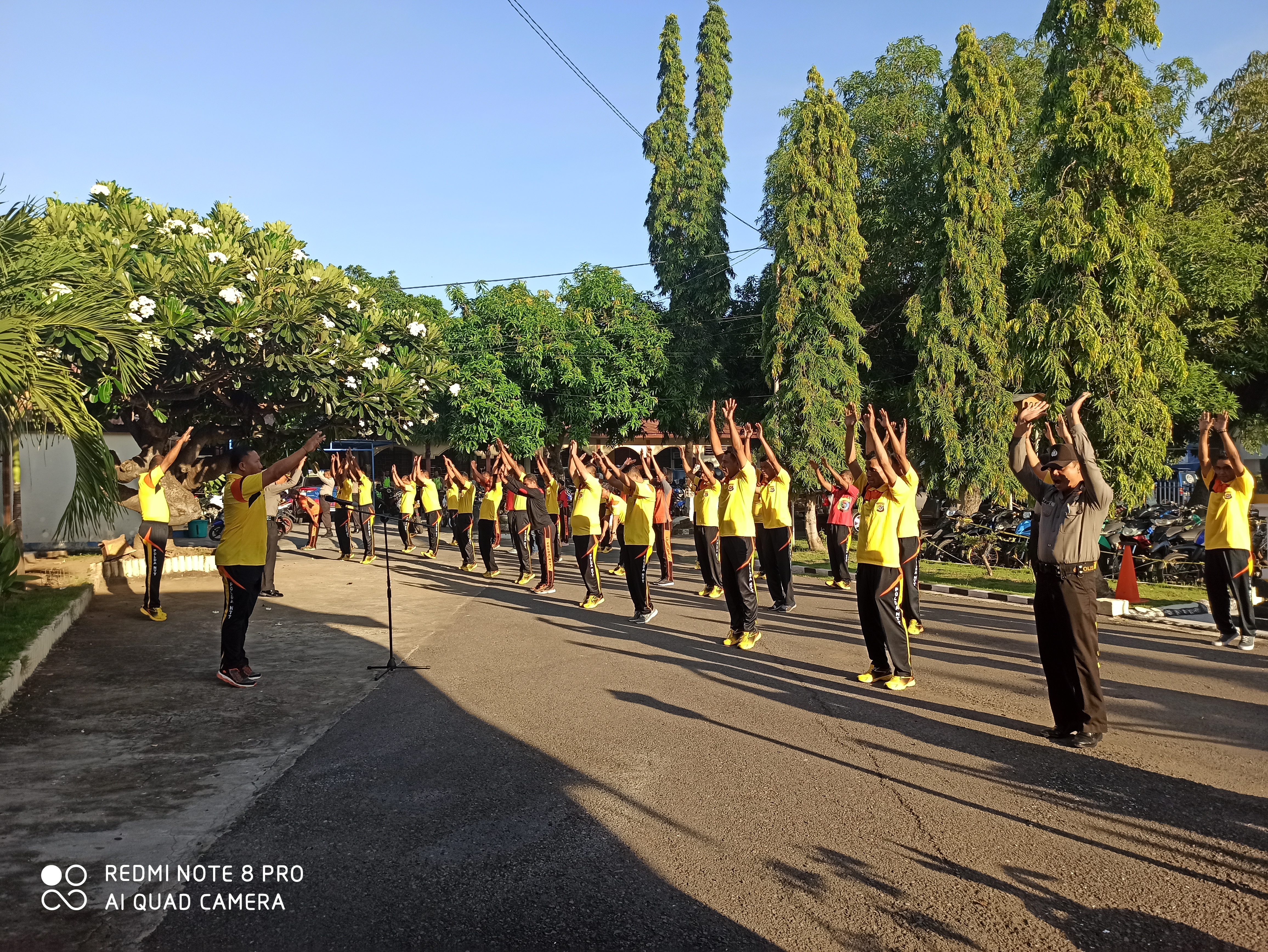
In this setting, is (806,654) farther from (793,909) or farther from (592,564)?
(793,909)

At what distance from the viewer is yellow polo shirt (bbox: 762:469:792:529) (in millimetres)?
11883

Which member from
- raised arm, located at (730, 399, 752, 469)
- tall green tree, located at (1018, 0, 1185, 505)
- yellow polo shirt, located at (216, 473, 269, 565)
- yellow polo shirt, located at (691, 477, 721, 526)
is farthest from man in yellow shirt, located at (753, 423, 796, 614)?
tall green tree, located at (1018, 0, 1185, 505)

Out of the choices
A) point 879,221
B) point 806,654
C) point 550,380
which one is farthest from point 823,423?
point 806,654

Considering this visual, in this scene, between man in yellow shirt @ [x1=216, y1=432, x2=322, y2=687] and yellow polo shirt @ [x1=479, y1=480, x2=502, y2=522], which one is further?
yellow polo shirt @ [x1=479, y1=480, x2=502, y2=522]

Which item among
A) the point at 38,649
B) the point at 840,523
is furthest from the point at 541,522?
the point at 38,649

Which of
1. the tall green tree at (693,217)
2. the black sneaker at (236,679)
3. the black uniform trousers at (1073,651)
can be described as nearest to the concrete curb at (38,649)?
the black sneaker at (236,679)

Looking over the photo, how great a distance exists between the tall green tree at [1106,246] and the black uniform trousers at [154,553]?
49.3 feet

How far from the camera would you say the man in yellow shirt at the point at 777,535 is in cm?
1190

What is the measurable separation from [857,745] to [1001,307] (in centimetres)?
1853

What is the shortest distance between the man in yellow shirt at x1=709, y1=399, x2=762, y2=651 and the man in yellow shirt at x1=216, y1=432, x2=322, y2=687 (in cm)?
420

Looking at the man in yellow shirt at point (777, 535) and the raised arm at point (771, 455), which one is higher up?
the raised arm at point (771, 455)

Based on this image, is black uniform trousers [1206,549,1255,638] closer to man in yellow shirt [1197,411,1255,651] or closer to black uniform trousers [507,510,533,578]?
man in yellow shirt [1197,411,1255,651]

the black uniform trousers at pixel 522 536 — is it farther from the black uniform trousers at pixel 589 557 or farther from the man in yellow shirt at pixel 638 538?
the man in yellow shirt at pixel 638 538

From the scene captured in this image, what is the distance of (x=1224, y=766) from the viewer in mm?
5754
